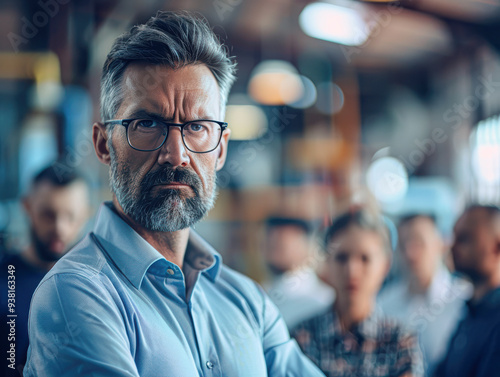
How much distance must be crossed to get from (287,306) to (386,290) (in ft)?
1.37

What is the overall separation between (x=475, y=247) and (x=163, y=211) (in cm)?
104

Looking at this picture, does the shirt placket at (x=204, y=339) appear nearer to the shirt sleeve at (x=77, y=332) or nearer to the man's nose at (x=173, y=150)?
the shirt sleeve at (x=77, y=332)

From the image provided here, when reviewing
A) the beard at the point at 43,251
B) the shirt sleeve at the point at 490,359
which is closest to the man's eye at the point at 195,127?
the beard at the point at 43,251

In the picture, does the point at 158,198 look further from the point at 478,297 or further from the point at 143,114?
the point at 478,297

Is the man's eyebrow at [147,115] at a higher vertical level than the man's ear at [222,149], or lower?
higher

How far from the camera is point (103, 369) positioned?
2.03ft

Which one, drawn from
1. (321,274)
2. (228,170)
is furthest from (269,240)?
(228,170)

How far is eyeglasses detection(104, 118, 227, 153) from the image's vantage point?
760 mm

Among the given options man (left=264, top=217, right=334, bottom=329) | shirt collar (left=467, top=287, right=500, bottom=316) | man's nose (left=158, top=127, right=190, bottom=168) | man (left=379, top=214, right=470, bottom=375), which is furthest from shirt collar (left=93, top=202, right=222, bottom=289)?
shirt collar (left=467, top=287, right=500, bottom=316)

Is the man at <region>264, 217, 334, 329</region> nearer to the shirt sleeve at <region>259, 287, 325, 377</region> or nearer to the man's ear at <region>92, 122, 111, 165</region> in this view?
the shirt sleeve at <region>259, 287, 325, 377</region>

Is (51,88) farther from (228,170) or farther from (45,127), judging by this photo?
(228,170)

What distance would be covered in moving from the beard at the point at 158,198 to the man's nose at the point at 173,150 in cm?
1

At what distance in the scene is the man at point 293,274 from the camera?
3.79 feet

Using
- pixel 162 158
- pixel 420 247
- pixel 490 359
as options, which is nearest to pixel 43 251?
pixel 162 158
